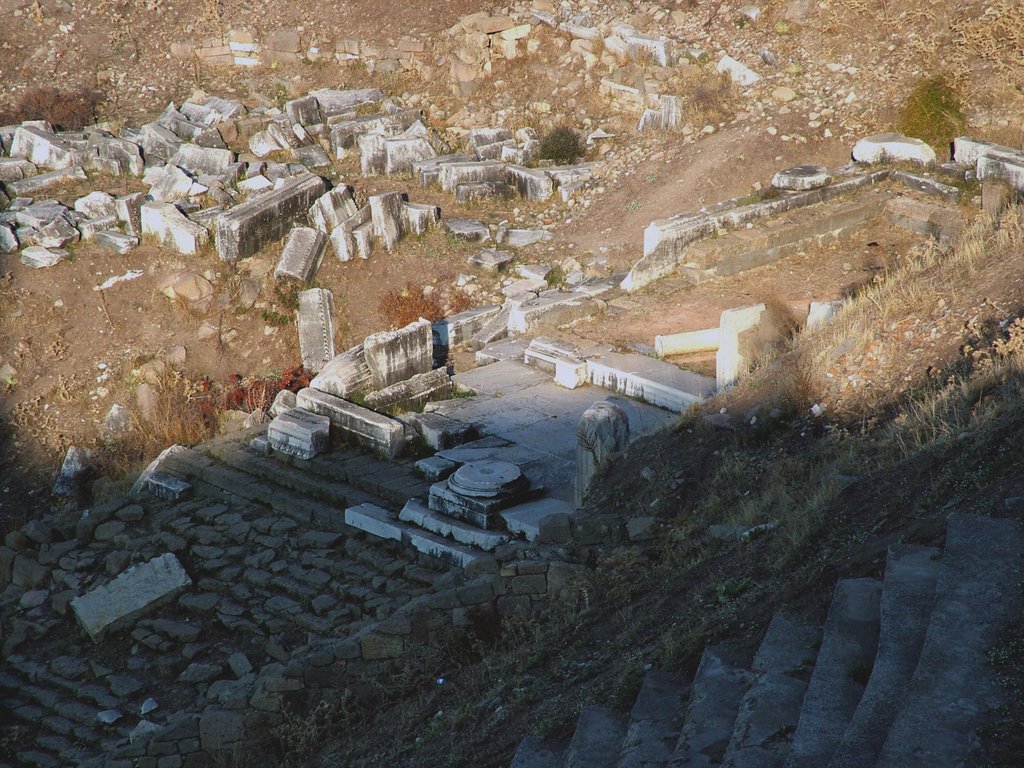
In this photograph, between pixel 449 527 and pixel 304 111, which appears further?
pixel 304 111

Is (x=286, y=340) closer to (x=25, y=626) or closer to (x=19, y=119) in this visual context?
(x=25, y=626)

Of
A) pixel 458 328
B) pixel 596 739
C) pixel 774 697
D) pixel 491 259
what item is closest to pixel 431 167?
pixel 491 259

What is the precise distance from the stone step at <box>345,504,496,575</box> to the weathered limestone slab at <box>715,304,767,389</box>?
2.78 m

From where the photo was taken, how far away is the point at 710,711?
4.55 meters

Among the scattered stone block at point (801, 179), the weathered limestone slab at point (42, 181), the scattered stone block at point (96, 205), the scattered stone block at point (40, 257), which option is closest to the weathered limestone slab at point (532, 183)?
the scattered stone block at point (801, 179)

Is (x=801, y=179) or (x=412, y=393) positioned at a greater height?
(x=801, y=179)

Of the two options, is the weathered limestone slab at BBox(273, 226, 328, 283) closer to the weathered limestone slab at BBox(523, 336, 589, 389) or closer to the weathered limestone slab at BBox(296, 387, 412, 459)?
the weathered limestone slab at BBox(296, 387, 412, 459)

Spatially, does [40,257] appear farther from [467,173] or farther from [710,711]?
[710,711]

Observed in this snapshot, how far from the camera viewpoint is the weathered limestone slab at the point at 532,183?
15.6 meters

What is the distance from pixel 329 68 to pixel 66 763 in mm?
14245

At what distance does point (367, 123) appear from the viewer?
1733 centimetres

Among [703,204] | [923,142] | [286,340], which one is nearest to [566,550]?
[286,340]

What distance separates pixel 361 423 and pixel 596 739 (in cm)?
554

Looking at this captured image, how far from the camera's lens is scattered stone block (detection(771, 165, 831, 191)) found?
521 inches
